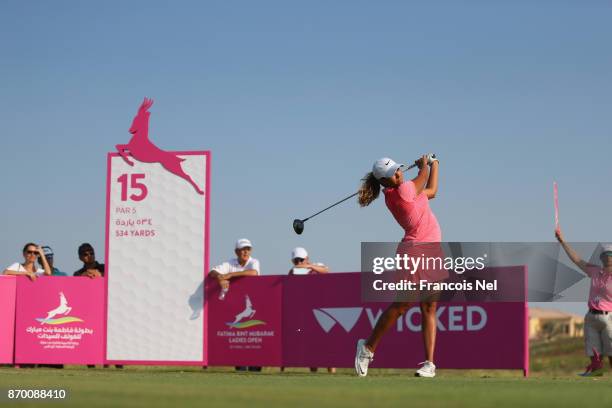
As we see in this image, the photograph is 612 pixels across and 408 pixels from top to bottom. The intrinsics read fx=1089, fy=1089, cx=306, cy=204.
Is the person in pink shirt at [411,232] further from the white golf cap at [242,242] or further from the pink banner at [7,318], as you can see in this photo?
the pink banner at [7,318]

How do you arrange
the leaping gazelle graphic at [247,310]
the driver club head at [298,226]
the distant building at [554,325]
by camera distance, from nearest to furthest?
the driver club head at [298,226] → the leaping gazelle graphic at [247,310] → the distant building at [554,325]

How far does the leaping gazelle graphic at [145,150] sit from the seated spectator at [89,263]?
150 cm

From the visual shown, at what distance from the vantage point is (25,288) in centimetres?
1596

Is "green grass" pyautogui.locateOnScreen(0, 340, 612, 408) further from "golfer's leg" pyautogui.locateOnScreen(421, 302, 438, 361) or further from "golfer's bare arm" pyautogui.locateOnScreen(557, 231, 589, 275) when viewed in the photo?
"golfer's bare arm" pyautogui.locateOnScreen(557, 231, 589, 275)

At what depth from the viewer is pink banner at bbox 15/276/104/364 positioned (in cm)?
1588

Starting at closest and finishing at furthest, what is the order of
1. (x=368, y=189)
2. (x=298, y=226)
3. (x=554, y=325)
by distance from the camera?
(x=368, y=189)
(x=298, y=226)
(x=554, y=325)

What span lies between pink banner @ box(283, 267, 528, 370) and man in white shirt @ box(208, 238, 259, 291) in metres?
0.67

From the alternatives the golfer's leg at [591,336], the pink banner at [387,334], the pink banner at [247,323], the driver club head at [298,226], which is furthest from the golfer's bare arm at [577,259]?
the pink banner at [247,323]

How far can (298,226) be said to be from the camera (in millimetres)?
14172

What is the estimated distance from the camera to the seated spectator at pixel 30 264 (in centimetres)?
1608

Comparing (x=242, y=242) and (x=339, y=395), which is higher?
(x=242, y=242)

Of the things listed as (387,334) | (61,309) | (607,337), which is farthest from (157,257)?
(607,337)

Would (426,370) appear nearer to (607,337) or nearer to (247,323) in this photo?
(607,337)

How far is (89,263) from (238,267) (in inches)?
91.6
